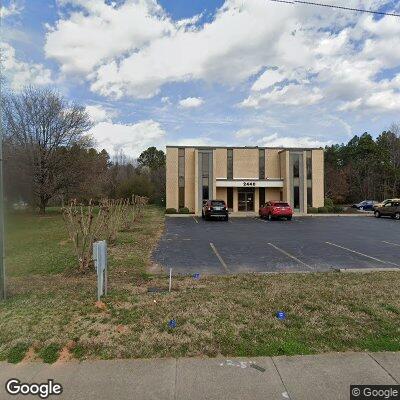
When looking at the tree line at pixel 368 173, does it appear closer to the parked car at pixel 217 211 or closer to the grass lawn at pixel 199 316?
the parked car at pixel 217 211

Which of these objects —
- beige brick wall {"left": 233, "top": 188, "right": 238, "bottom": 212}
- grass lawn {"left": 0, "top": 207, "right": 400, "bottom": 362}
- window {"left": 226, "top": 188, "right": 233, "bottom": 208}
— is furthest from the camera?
window {"left": 226, "top": 188, "right": 233, "bottom": 208}

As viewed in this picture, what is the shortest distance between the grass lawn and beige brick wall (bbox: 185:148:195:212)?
26.1m

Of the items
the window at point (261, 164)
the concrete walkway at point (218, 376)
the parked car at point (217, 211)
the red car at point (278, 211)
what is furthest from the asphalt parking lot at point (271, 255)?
the window at point (261, 164)

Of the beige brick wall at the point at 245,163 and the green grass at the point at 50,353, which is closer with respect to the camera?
the green grass at the point at 50,353

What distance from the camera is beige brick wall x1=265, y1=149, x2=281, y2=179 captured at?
35000 mm

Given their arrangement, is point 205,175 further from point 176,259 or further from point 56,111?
point 176,259

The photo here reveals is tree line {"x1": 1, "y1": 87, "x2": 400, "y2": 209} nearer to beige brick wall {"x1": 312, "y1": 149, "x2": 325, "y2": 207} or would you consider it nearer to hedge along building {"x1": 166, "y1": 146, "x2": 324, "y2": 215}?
hedge along building {"x1": 166, "y1": 146, "x2": 324, "y2": 215}

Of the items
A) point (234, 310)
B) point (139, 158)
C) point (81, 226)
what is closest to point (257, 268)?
point (234, 310)

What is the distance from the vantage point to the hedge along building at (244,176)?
3238 cm

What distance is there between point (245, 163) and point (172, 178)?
27.6ft

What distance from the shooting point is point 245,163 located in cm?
3469

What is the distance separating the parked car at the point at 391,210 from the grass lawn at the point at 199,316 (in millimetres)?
22252

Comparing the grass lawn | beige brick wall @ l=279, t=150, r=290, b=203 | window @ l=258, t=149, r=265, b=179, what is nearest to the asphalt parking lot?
the grass lawn

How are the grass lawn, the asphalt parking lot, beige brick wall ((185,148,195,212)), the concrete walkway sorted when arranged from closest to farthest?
1. the concrete walkway
2. the grass lawn
3. the asphalt parking lot
4. beige brick wall ((185,148,195,212))
